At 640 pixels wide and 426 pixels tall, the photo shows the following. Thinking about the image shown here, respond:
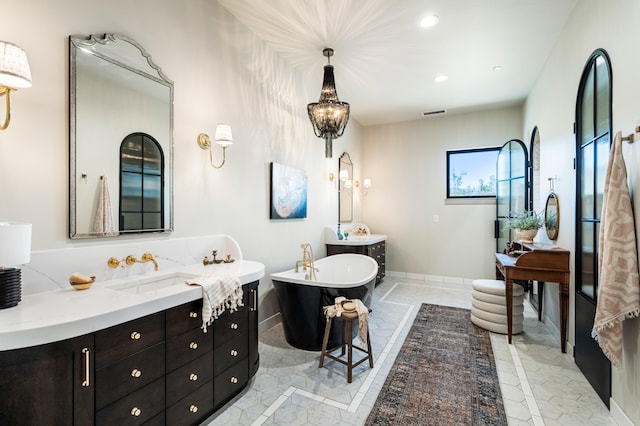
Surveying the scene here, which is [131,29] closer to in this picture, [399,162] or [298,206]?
[298,206]

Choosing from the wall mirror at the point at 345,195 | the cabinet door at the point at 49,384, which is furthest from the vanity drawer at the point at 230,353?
the wall mirror at the point at 345,195

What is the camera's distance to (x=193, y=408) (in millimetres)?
1739

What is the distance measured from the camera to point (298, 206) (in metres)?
3.90

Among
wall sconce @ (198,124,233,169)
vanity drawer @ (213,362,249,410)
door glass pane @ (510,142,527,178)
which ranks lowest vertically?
vanity drawer @ (213,362,249,410)

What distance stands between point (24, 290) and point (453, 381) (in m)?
2.82

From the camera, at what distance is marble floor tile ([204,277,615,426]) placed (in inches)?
77.3

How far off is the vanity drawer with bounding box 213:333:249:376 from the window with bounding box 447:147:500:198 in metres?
4.77

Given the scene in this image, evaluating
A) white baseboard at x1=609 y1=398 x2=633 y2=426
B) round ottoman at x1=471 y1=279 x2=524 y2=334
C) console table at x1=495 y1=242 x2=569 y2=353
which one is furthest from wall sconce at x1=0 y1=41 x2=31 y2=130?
round ottoman at x1=471 y1=279 x2=524 y2=334

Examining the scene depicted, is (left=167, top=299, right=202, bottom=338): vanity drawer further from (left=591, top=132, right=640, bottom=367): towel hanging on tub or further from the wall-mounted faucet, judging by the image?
(left=591, top=132, right=640, bottom=367): towel hanging on tub

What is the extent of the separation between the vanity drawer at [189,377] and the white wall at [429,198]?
15.7ft

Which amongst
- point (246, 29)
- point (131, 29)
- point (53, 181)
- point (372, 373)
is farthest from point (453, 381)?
point (246, 29)

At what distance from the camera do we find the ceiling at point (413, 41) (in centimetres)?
270

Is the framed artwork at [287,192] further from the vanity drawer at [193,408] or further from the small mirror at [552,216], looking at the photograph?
the small mirror at [552,216]

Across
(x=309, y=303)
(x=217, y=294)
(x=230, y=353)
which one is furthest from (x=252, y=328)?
(x=309, y=303)
